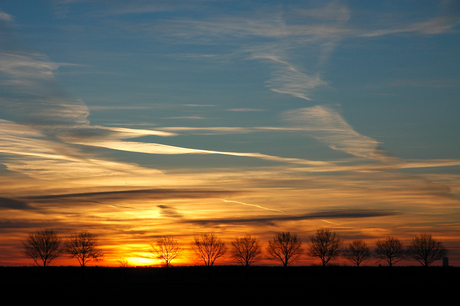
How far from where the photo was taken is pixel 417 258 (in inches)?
7175
